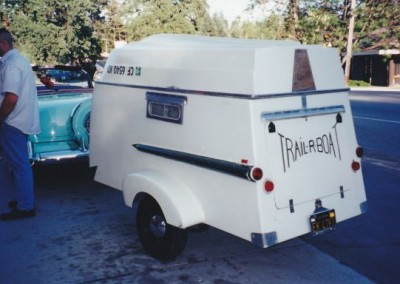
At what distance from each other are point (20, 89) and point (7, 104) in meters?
0.24

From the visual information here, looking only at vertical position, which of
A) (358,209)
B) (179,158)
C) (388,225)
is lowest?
(388,225)

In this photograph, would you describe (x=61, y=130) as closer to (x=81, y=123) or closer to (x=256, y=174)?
(x=81, y=123)

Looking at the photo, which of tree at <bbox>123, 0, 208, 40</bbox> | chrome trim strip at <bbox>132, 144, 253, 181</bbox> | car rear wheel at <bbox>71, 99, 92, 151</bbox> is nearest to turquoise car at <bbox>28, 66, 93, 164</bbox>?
car rear wheel at <bbox>71, 99, 92, 151</bbox>

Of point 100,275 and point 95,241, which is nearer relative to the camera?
point 100,275

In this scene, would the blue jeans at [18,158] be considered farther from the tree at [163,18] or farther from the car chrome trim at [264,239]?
the tree at [163,18]

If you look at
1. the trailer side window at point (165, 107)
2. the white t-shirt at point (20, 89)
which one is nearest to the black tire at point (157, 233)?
the trailer side window at point (165, 107)

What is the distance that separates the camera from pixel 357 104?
19.3m

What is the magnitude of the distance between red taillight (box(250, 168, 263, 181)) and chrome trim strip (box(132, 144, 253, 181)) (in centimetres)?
3

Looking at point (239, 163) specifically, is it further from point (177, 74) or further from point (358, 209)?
point (358, 209)

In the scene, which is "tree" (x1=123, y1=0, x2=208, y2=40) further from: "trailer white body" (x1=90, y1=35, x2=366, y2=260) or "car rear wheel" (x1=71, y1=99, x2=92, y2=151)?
"trailer white body" (x1=90, y1=35, x2=366, y2=260)

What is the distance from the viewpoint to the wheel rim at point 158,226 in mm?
4184

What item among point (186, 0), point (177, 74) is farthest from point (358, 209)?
point (186, 0)

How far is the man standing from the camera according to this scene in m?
5.02

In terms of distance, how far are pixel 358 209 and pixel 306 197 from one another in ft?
2.41
